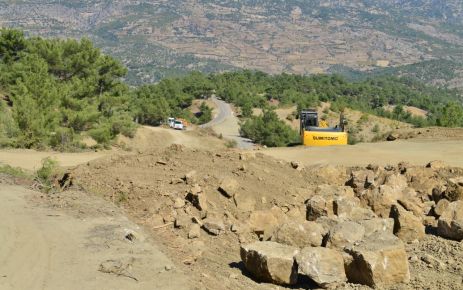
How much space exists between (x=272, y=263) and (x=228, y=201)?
182 inches

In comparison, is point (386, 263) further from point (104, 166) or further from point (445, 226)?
point (104, 166)

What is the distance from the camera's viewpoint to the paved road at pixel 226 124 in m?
64.6

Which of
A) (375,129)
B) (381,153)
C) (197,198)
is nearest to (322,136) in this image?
(381,153)

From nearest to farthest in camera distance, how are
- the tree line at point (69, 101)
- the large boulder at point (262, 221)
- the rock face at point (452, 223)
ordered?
the rock face at point (452, 223) → the large boulder at point (262, 221) → the tree line at point (69, 101)

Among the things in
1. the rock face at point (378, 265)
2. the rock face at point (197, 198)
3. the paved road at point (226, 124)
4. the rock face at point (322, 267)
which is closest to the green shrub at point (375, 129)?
the paved road at point (226, 124)

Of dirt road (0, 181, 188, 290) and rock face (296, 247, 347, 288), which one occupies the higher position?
rock face (296, 247, 347, 288)

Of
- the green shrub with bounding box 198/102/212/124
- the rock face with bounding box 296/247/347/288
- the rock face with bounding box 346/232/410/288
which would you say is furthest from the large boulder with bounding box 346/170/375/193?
the green shrub with bounding box 198/102/212/124

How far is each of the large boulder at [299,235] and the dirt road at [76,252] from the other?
2181 mm

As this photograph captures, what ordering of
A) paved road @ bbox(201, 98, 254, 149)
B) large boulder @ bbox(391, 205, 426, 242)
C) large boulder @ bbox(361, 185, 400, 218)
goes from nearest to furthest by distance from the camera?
1. large boulder @ bbox(391, 205, 426, 242)
2. large boulder @ bbox(361, 185, 400, 218)
3. paved road @ bbox(201, 98, 254, 149)

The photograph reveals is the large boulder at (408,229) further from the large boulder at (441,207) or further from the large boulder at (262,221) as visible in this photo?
the large boulder at (262,221)

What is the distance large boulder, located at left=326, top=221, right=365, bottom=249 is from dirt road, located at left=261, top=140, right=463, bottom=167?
1440 centimetres

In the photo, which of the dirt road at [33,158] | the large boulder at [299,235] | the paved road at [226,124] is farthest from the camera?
the paved road at [226,124]

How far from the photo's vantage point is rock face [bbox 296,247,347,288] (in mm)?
8875

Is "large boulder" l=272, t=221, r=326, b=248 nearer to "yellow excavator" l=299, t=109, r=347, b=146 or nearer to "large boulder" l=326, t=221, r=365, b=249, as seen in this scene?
"large boulder" l=326, t=221, r=365, b=249
